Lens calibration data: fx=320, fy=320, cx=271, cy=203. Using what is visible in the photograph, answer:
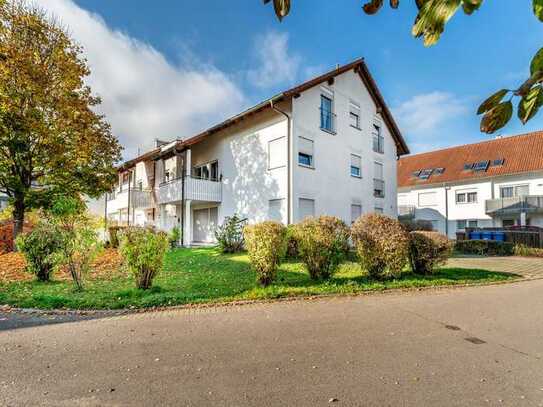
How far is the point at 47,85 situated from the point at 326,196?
1517 cm

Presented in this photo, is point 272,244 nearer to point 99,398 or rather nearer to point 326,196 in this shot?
point 99,398

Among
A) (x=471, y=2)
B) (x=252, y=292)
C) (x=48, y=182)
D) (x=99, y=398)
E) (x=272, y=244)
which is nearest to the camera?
(x=471, y=2)

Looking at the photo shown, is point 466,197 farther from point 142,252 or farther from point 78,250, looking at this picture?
point 78,250

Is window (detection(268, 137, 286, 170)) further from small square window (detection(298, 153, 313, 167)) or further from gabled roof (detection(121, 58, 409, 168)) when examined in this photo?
gabled roof (detection(121, 58, 409, 168))

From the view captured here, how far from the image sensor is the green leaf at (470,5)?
93 centimetres

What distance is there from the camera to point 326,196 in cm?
1775

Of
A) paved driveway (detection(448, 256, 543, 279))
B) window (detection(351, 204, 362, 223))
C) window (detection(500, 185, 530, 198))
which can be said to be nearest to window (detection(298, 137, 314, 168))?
window (detection(351, 204, 362, 223))

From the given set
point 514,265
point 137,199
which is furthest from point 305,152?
point 137,199

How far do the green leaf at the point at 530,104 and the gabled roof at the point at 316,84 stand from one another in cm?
→ 1492

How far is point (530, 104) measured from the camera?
1.00 m

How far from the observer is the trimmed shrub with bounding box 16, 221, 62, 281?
9031 millimetres

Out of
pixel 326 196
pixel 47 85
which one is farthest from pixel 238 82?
pixel 47 85

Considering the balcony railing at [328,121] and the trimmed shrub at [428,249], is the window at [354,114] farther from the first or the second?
the trimmed shrub at [428,249]

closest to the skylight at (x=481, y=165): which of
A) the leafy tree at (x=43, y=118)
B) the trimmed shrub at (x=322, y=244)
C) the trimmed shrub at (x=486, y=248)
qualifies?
the trimmed shrub at (x=486, y=248)
